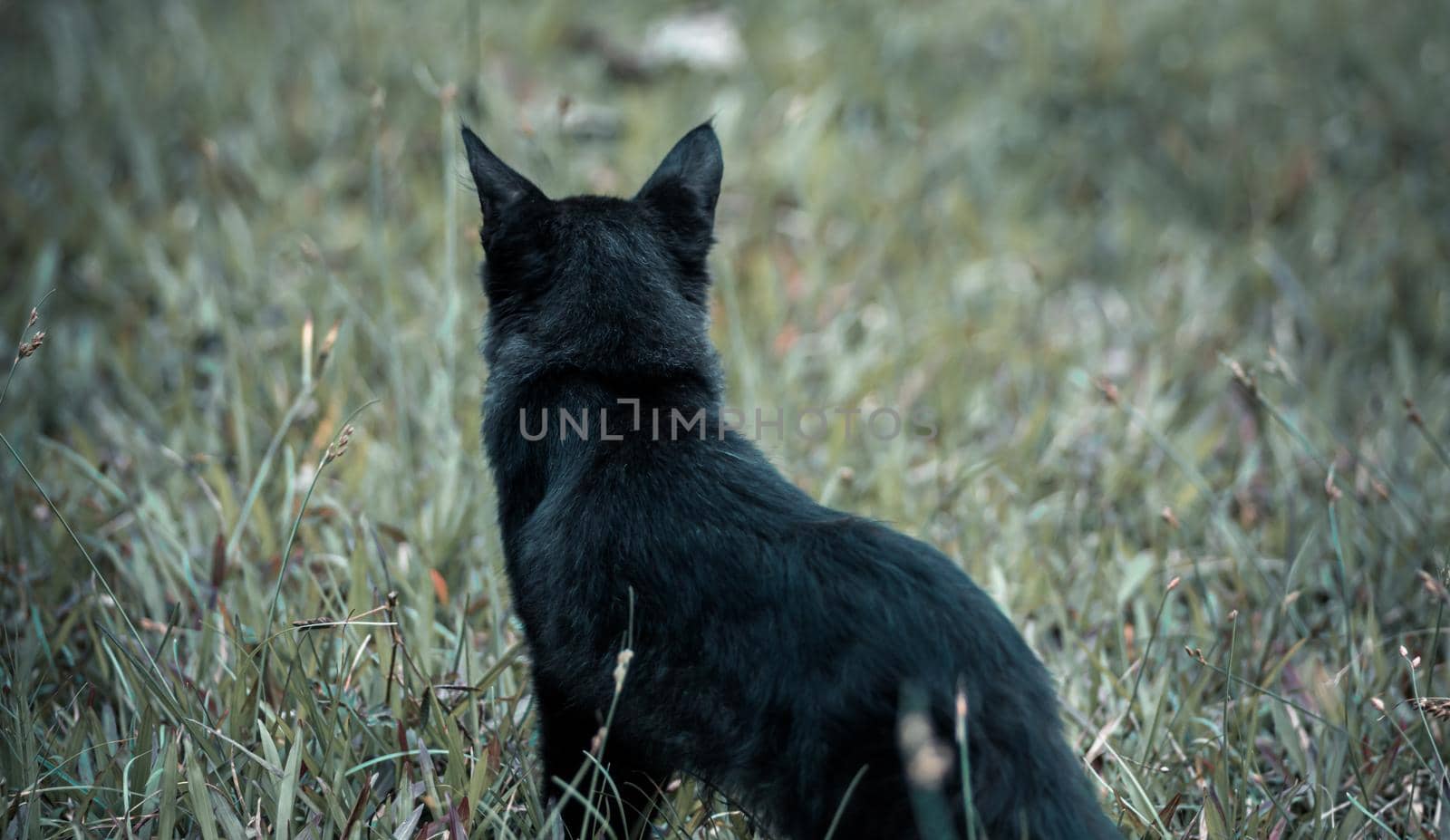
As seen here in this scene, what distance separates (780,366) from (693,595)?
2.46 metres

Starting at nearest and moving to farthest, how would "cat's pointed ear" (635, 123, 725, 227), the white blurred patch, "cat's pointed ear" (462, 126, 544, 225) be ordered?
"cat's pointed ear" (462, 126, 544, 225) → "cat's pointed ear" (635, 123, 725, 227) → the white blurred patch

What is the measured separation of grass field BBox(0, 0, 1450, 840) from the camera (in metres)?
2.48

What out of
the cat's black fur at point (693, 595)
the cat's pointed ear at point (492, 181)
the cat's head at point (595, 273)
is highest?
the cat's pointed ear at point (492, 181)

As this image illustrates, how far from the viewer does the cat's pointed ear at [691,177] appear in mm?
2578

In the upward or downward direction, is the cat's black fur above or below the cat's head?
below

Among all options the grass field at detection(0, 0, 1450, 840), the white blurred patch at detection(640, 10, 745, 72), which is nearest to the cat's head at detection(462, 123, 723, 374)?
the grass field at detection(0, 0, 1450, 840)

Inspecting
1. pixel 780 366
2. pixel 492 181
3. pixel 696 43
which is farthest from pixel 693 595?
pixel 696 43

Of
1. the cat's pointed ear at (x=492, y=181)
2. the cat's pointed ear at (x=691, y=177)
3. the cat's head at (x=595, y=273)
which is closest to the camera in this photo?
the cat's head at (x=595, y=273)

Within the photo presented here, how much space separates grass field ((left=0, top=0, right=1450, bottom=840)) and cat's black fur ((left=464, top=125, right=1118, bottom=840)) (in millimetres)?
402

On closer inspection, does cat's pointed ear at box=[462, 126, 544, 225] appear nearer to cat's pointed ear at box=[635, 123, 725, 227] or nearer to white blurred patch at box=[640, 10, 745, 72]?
cat's pointed ear at box=[635, 123, 725, 227]

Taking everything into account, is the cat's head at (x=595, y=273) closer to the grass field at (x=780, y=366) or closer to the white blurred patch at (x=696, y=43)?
the grass field at (x=780, y=366)

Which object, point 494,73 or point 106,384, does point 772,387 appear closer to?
point 106,384

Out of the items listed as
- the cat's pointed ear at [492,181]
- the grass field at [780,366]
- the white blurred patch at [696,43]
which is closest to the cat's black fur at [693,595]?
the cat's pointed ear at [492,181]

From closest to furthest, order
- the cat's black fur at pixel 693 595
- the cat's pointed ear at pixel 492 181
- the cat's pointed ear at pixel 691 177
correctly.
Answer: the cat's black fur at pixel 693 595 < the cat's pointed ear at pixel 492 181 < the cat's pointed ear at pixel 691 177
